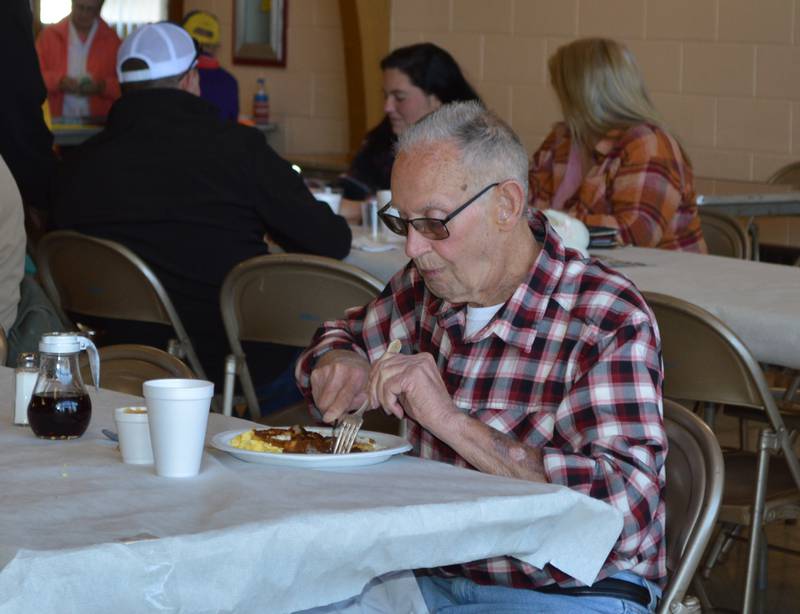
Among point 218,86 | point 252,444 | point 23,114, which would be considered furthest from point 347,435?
point 218,86

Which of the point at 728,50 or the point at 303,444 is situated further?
the point at 728,50

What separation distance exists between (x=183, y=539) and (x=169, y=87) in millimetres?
2577

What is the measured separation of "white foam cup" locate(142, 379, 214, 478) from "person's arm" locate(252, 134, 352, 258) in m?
1.93

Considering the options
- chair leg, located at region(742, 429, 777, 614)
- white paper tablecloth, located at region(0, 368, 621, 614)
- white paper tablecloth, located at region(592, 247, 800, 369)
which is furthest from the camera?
white paper tablecloth, located at region(592, 247, 800, 369)

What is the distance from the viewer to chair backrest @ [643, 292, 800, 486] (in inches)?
92.6

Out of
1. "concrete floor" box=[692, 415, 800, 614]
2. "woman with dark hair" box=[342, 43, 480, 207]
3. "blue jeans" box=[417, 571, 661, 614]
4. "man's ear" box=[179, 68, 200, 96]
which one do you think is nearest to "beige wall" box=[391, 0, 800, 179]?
"woman with dark hair" box=[342, 43, 480, 207]

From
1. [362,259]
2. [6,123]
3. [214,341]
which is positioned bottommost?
[214,341]

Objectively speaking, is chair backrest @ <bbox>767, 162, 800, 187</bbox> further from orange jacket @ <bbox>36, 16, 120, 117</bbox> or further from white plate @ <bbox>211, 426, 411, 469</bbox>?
white plate @ <bbox>211, 426, 411, 469</bbox>

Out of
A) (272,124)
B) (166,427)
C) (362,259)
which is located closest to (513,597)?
(166,427)

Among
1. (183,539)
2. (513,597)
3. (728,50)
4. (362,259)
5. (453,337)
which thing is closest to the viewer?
(183,539)

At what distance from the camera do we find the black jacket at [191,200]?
3.40 meters

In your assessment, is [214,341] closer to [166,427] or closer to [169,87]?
[169,87]

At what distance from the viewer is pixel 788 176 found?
19.5 feet

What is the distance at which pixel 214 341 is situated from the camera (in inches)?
139
